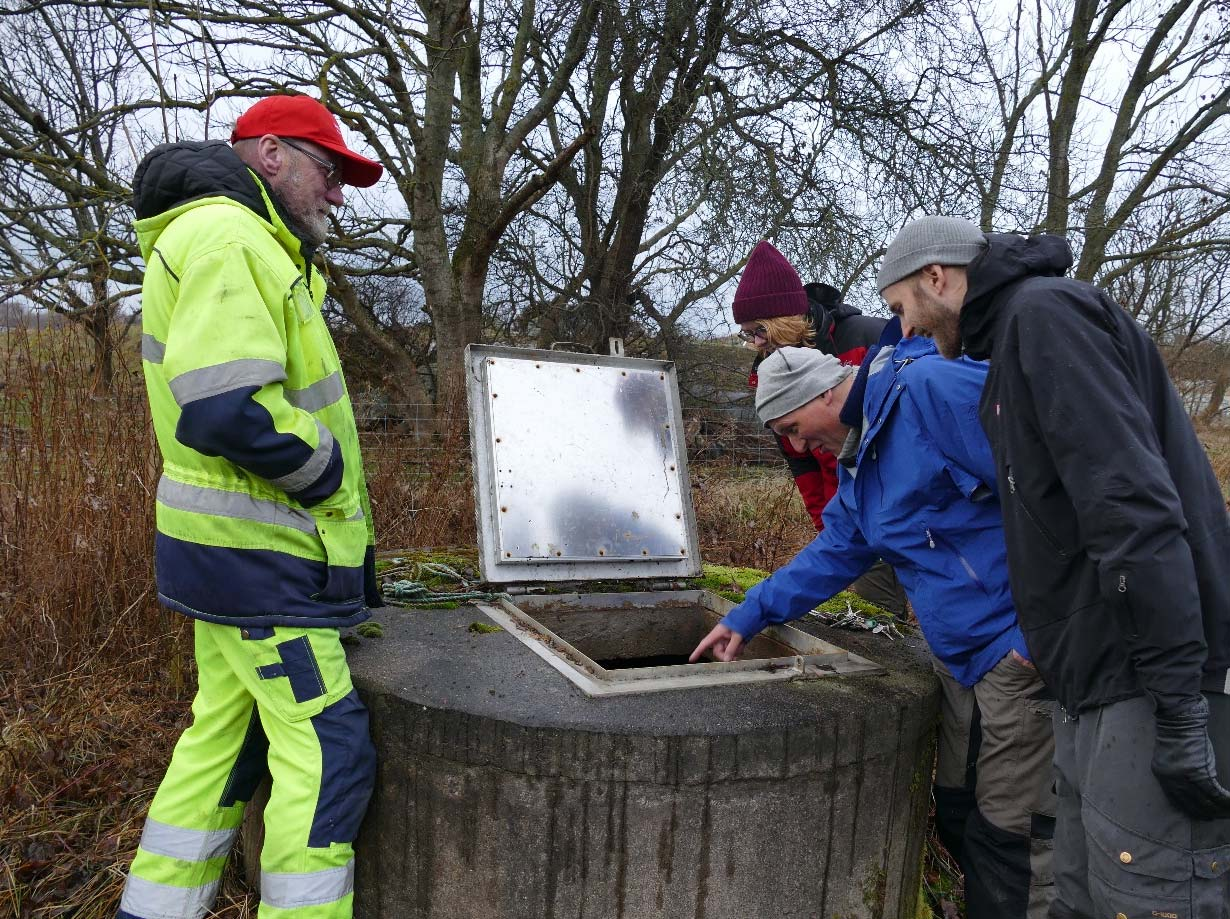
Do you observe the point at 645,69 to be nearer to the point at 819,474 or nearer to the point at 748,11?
the point at 748,11

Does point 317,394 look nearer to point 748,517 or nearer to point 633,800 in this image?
point 633,800

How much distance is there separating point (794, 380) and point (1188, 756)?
144 centimetres

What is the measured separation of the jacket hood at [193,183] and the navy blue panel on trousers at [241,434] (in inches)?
21.6

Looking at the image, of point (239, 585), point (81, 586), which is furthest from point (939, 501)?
point (81, 586)

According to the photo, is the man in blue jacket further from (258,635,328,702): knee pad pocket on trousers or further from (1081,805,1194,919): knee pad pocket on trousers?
(258,635,328,702): knee pad pocket on trousers

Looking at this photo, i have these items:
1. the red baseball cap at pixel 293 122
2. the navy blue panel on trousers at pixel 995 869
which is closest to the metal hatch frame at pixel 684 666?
the navy blue panel on trousers at pixel 995 869

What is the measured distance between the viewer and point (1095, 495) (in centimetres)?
154

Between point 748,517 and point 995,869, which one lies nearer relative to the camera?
point 995,869

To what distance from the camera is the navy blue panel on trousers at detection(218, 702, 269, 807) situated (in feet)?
7.53

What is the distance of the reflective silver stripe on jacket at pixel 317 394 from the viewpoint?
219cm

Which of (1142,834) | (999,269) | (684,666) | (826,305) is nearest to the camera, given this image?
(1142,834)

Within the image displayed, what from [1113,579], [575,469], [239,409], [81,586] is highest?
[239,409]

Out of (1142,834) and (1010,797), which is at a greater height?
(1142,834)

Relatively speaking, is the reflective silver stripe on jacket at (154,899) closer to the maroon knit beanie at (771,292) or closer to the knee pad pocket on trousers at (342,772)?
the knee pad pocket on trousers at (342,772)
